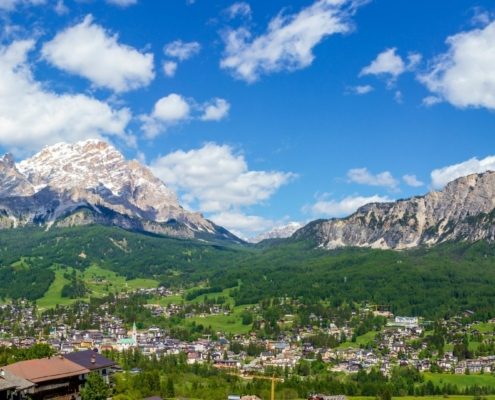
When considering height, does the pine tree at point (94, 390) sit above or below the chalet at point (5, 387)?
below

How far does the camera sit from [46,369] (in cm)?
10731

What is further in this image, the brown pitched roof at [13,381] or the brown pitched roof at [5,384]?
the brown pitched roof at [13,381]

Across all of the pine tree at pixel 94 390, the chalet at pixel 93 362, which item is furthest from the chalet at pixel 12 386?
the chalet at pixel 93 362

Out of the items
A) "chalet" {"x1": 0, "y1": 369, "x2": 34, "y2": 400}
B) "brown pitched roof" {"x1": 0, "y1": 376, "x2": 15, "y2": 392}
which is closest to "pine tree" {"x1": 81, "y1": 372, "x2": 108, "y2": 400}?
"chalet" {"x1": 0, "y1": 369, "x2": 34, "y2": 400}

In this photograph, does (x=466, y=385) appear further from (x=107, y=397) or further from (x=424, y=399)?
(x=107, y=397)

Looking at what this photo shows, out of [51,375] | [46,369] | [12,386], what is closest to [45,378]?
[51,375]

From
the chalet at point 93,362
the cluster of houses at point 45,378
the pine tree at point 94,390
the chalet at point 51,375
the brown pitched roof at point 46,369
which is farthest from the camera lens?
the chalet at point 93,362

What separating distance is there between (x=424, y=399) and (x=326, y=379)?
2607cm

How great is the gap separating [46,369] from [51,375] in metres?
1.68

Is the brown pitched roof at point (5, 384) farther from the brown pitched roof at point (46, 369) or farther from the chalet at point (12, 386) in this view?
the brown pitched roof at point (46, 369)

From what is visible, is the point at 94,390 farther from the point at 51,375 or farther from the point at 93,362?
the point at 93,362

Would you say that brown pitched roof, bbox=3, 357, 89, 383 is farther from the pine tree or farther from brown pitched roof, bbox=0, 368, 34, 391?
the pine tree

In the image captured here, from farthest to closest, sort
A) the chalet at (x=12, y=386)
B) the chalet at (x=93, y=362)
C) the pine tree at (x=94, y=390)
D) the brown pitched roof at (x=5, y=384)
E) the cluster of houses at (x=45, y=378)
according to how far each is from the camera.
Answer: the chalet at (x=93, y=362) < the pine tree at (x=94, y=390) < the cluster of houses at (x=45, y=378) < the chalet at (x=12, y=386) < the brown pitched roof at (x=5, y=384)

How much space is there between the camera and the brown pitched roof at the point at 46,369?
338 ft
